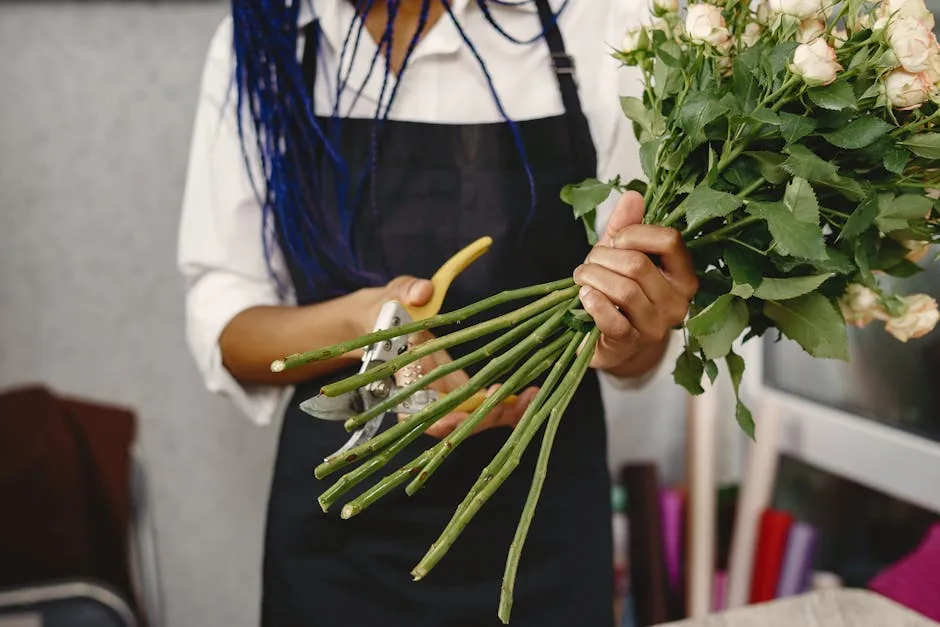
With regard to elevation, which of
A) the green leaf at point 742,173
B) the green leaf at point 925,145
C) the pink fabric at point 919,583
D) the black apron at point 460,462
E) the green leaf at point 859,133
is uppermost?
the green leaf at point 859,133

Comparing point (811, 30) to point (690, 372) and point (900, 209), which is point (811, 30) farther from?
point (690, 372)

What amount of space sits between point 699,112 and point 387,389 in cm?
31

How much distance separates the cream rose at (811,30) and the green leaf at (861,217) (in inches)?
4.7

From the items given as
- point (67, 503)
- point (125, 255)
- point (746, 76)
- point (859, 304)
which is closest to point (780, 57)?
point (746, 76)

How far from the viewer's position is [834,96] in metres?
0.58

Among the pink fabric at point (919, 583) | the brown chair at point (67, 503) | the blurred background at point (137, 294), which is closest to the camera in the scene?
the pink fabric at point (919, 583)

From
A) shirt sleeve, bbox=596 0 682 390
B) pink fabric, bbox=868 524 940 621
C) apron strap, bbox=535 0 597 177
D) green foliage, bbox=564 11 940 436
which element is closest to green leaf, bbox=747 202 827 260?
green foliage, bbox=564 11 940 436

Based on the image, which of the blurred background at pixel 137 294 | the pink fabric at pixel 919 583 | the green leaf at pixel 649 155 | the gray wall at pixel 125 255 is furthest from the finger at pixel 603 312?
the gray wall at pixel 125 255

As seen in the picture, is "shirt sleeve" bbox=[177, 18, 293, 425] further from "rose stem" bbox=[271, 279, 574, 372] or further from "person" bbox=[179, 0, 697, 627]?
"rose stem" bbox=[271, 279, 574, 372]

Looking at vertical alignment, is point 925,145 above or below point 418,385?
above

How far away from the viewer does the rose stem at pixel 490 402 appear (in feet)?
1.87

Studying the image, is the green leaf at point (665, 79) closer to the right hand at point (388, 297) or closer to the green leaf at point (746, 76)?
the green leaf at point (746, 76)

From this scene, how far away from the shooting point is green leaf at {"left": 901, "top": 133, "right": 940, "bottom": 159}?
593mm

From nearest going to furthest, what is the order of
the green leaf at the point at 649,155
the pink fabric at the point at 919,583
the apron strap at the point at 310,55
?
the green leaf at the point at 649,155 → the pink fabric at the point at 919,583 → the apron strap at the point at 310,55
